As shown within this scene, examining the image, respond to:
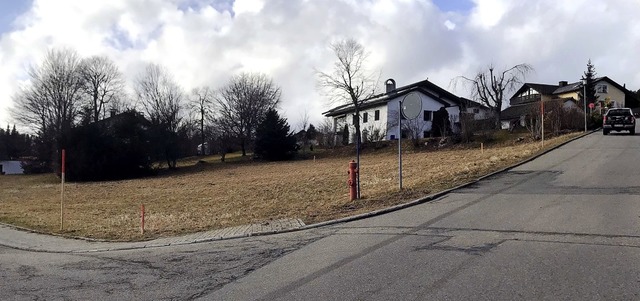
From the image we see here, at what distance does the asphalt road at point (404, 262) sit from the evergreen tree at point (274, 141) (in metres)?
47.7

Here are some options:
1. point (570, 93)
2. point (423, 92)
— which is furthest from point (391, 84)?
point (570, 93)

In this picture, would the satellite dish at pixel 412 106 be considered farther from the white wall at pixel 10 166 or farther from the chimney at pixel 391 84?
the white wall at pixel 10 166

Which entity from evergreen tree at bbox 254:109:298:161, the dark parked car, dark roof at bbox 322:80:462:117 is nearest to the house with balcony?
dark roof at bbox 322:80:462:117

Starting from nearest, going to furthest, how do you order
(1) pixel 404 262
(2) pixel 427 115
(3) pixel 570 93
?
(1) pixel 404 262 → (2) pixel 427 115 → (3) pixel 570 93

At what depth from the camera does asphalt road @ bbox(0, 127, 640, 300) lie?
5.97 m

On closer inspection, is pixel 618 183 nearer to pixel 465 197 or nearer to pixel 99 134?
pixel 465 197

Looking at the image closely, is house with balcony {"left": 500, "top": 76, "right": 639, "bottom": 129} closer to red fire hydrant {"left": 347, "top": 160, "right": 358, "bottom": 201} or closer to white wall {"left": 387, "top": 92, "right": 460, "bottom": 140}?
white wall {"left": 387, "top": 92, "right": 460, "bottom": 140}

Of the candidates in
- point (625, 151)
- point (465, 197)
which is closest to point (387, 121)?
point (625, 151)

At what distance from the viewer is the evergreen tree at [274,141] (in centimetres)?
5962

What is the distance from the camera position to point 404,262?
716cm

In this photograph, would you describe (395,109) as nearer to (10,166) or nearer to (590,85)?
(590,85)

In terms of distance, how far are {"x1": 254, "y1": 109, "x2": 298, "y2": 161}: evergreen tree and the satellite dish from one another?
45728 mm

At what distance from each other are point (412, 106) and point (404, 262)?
7.61m

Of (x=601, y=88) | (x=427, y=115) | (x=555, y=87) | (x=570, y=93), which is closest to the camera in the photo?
(x=427, y=115)
